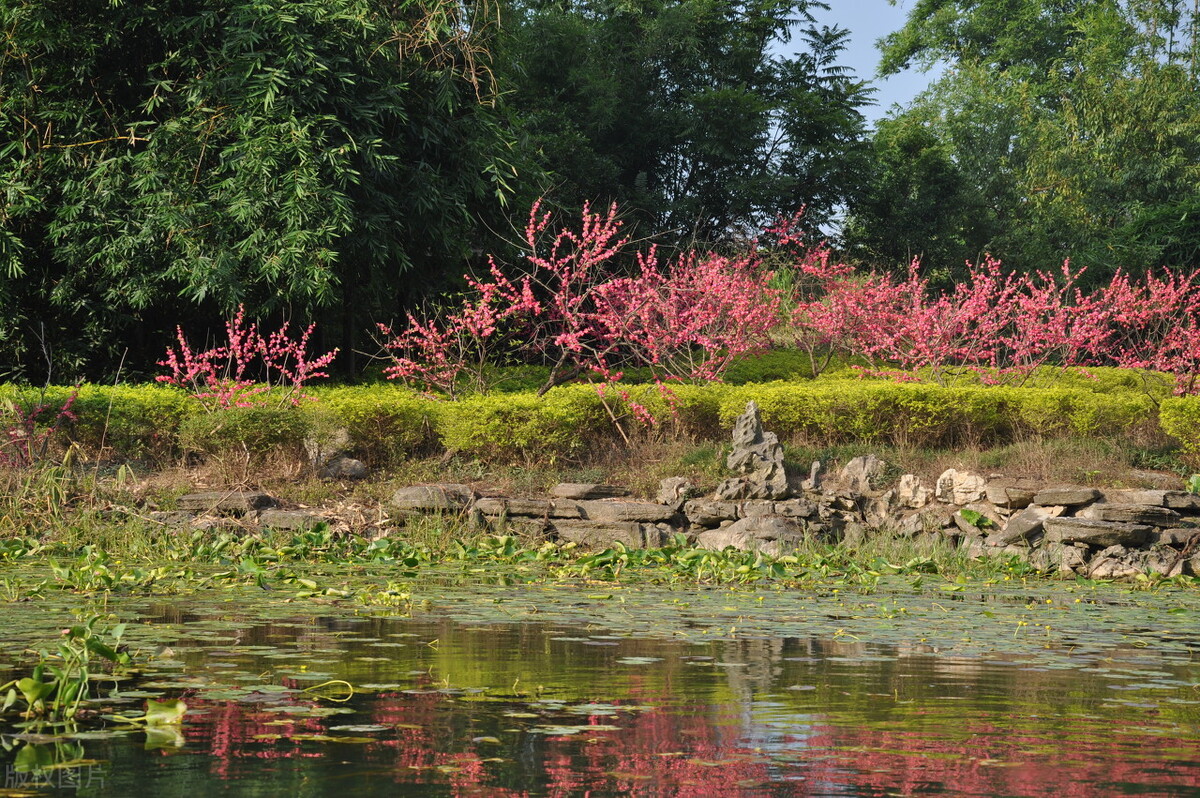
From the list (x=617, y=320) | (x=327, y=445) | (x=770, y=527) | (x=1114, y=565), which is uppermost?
(x=617, y=320)

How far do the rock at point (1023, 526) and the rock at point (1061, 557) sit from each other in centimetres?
31

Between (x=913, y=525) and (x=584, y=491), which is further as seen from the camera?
(x=584, y=491)

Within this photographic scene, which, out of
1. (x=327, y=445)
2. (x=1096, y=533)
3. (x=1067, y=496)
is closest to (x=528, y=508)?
(x=327, y=445)

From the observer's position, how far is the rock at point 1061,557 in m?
10.7

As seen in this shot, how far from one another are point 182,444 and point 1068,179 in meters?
24.4

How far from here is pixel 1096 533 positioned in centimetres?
1088

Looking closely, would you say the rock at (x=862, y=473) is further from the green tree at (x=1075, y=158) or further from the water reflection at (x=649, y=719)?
the green tree at (x=1075, y=158)

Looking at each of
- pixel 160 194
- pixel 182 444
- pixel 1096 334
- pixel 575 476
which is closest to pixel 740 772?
pixel 575 476

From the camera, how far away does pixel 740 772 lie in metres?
3.72

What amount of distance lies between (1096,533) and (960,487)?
1545 mm

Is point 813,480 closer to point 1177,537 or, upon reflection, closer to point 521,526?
point 521,526

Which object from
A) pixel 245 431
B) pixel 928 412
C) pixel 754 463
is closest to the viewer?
pixel 754 463

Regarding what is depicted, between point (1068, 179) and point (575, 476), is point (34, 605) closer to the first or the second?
point (575, 476)

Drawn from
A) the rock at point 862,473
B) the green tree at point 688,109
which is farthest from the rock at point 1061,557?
the green tree at point 688,109
